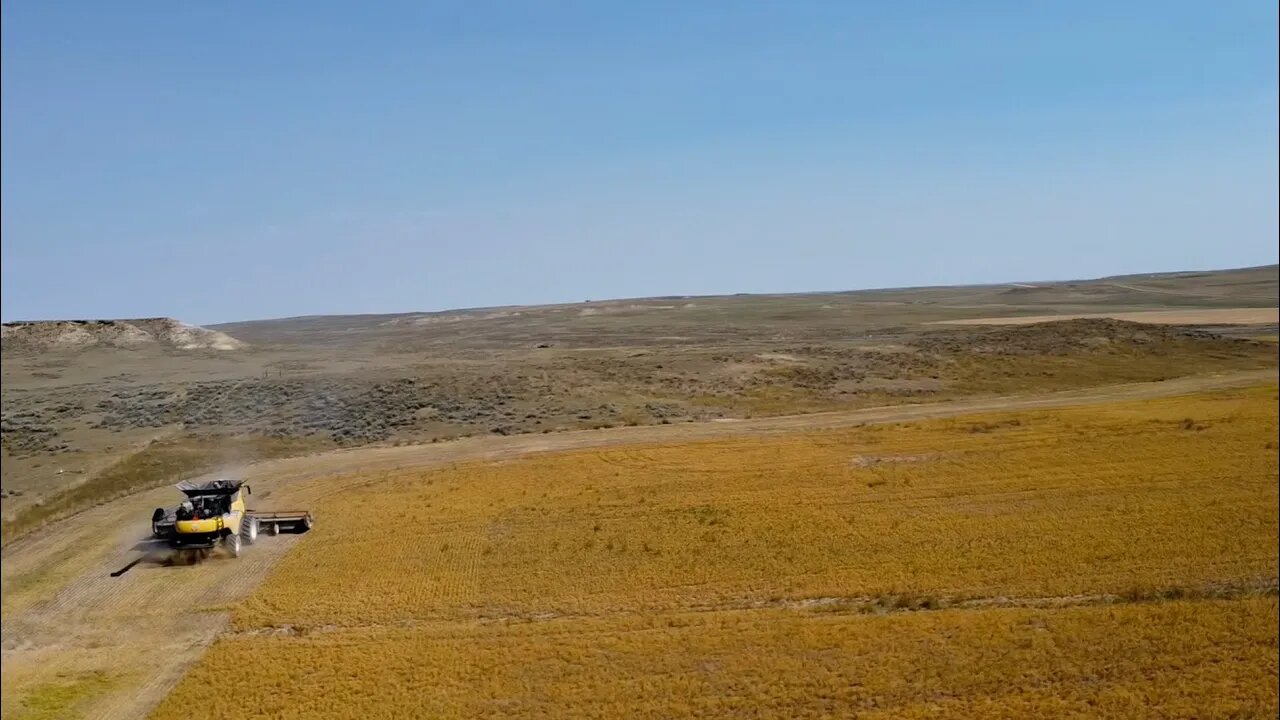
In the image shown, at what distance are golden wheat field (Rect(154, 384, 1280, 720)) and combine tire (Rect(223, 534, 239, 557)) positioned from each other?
1.35 metres

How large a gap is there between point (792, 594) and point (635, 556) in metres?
4.60

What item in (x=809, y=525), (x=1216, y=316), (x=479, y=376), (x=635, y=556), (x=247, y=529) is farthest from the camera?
(x=479, y=376)

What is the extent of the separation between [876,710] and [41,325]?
12666mm

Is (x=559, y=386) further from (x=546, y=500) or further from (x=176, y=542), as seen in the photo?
(x=176, y=542)

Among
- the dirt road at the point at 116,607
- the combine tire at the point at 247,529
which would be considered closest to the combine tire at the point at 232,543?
the combine tire at the point at 247,529

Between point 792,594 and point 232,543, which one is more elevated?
point 232,543

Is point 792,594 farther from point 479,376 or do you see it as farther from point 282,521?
point 479,376

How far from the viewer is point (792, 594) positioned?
690 inches

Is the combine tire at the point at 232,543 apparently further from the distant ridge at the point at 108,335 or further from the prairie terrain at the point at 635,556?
the distant ridge at the point at 108,335

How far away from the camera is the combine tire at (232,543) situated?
49.6 ft

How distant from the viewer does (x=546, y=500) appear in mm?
26000

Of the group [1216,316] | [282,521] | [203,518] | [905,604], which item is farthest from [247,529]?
[1216,316]

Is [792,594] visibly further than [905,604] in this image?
Yes

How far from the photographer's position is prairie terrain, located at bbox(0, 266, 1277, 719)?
39.5 ft
